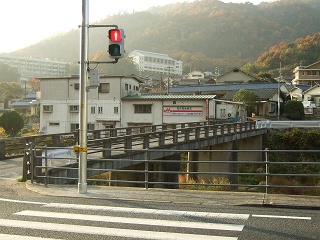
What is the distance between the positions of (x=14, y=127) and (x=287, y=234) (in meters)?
35.8

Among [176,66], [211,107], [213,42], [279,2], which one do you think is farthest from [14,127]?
[279,2]

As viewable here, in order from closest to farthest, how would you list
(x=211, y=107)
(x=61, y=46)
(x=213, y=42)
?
(x=211, y=107)
(x=213, y=42)
(x=61, y=46)

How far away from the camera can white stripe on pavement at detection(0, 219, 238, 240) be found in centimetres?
582

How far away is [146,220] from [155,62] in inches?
5098

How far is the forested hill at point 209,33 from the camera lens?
471 feet

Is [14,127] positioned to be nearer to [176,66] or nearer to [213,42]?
[176,66]

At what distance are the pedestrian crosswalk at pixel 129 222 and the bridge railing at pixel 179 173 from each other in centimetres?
195

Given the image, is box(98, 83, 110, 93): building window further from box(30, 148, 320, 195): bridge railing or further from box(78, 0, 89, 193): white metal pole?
box(78, 0, 89, 193): white metal pole

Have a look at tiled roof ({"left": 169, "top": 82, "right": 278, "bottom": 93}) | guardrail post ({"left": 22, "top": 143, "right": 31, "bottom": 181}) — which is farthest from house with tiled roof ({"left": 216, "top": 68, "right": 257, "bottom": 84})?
guardrail post ({"left": 22, "top": 143, "right": 31, "bottom": 181})

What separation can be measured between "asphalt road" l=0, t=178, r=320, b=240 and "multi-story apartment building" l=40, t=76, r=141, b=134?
112 ft

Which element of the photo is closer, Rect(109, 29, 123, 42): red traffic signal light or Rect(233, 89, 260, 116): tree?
Rect(109, 29, 123, 42): red traffic signal light

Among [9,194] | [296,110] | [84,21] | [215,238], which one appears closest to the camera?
[215,238]

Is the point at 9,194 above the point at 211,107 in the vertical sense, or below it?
below

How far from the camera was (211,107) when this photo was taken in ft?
135
